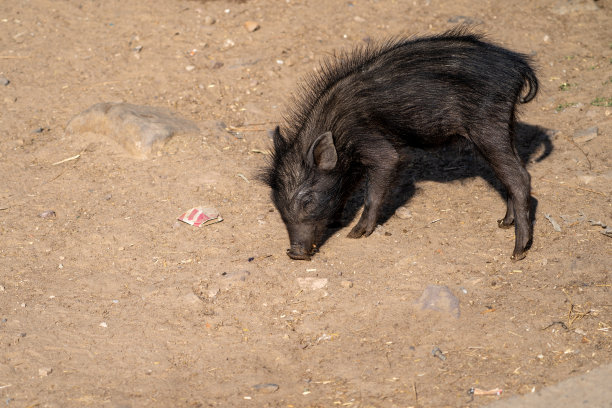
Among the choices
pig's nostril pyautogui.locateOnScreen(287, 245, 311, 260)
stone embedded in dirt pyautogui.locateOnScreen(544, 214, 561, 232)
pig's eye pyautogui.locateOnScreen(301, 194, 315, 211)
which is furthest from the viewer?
stone embedded in dirt pyautogui.locateOnScreen(544, 214, 561, 232)

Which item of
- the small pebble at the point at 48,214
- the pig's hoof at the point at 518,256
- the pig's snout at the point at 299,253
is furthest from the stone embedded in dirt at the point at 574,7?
the small pebble at the point at 48,214

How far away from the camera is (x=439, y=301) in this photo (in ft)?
18.1

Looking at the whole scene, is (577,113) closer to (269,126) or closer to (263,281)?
(269,126)

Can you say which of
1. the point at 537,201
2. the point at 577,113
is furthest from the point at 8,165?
the point at 577,113

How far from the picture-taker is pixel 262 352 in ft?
17.1

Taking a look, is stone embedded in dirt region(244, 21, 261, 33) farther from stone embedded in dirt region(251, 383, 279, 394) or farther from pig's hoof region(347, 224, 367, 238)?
stone embedded in dirt region(251, 383, 279, 394)

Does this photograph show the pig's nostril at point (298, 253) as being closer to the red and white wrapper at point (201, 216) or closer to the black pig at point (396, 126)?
the black pig at point (396, 126)

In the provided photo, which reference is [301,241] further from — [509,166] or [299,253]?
[509,166]

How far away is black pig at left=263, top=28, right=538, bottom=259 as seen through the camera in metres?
6.29

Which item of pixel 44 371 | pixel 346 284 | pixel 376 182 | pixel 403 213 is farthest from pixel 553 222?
pixel 44 371

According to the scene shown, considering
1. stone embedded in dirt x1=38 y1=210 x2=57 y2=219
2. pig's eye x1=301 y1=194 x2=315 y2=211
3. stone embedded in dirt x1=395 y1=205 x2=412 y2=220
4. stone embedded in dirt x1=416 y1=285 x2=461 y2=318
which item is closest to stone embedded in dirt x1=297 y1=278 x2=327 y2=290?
pig's eye x1=301 y1=194 x2=315 y2=211

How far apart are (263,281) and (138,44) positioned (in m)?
5.33

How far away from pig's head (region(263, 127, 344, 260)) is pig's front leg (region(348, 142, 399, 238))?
328 millimetres

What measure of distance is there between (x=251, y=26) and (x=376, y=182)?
463cm
